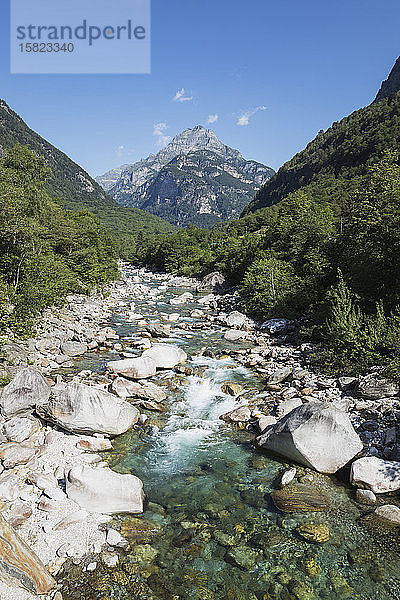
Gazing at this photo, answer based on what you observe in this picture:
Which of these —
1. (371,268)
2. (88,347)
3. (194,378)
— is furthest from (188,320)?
(371,268)

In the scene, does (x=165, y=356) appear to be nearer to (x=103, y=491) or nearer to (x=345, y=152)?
(x=103, y=491)

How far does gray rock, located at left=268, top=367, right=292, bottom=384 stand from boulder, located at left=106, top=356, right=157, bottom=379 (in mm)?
5222

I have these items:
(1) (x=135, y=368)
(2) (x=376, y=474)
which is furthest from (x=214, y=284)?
(2) (x=376, y=474)

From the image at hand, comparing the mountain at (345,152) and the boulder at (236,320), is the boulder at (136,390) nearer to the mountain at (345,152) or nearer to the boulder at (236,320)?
the boulder at (236,320)

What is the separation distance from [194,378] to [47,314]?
12.6 metres

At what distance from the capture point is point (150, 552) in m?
6.89

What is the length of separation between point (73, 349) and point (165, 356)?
17.1 feet

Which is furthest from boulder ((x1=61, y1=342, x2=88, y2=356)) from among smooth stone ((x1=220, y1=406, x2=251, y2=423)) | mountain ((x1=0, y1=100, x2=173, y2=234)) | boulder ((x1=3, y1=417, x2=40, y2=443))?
mountain ((x1=0, y1=100, x2=173, y2=234))

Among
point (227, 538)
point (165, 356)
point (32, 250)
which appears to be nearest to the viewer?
point (227, 538)

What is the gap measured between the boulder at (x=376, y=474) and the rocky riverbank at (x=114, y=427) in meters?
0.02

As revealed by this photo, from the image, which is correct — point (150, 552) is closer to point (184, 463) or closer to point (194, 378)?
point (184, 463)

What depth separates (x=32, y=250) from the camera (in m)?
20.0

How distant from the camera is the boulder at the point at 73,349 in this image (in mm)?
18375

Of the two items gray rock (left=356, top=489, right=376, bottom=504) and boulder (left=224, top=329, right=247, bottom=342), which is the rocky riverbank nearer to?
gray rock (left=356, top=489, right=376, bottom=504)
